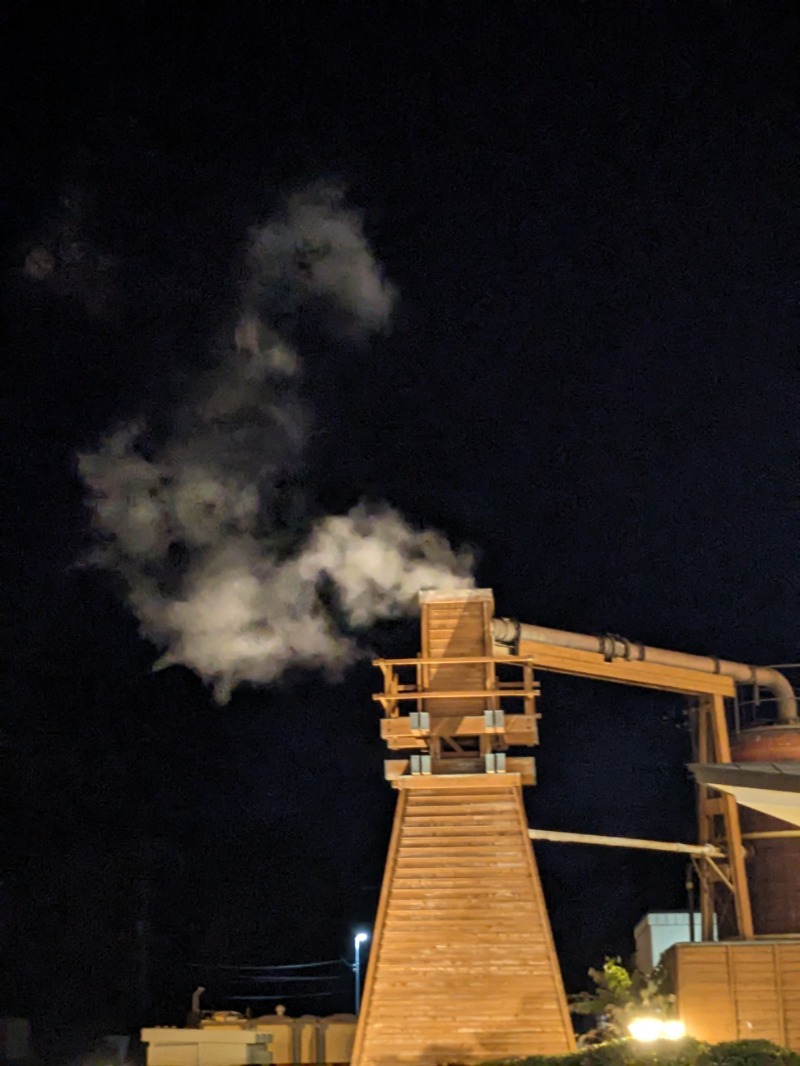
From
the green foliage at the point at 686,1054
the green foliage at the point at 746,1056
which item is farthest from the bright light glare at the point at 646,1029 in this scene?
the green foliage at the point at 746,1056

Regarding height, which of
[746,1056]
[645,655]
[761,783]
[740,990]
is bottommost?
[746,1056]

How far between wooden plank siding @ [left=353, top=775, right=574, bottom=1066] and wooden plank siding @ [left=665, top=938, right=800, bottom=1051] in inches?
136

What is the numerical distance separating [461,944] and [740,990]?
5083mm

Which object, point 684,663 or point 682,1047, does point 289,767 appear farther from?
point 682,1047

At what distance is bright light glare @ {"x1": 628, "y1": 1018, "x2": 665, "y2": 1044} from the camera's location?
1623 centimetres

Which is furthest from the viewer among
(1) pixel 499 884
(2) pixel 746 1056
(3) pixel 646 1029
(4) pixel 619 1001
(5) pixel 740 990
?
(5) pixel 740 990

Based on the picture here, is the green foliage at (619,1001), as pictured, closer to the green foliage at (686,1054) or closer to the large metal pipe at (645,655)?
the green foliage at (686,1054)

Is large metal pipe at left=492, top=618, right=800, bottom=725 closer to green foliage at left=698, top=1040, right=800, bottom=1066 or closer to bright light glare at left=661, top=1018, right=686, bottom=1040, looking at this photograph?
bright light glare at left=661, top=1018, right=686, bottom=1040

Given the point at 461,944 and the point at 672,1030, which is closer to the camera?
the point at 672,1030

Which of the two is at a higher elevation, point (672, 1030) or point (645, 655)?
point (645, 655)

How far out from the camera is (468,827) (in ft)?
66.5

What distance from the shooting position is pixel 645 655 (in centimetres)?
2372

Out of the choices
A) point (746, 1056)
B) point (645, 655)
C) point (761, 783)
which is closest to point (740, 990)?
point (645, 655)

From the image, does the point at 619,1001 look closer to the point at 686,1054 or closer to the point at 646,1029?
the point at 646,1029
